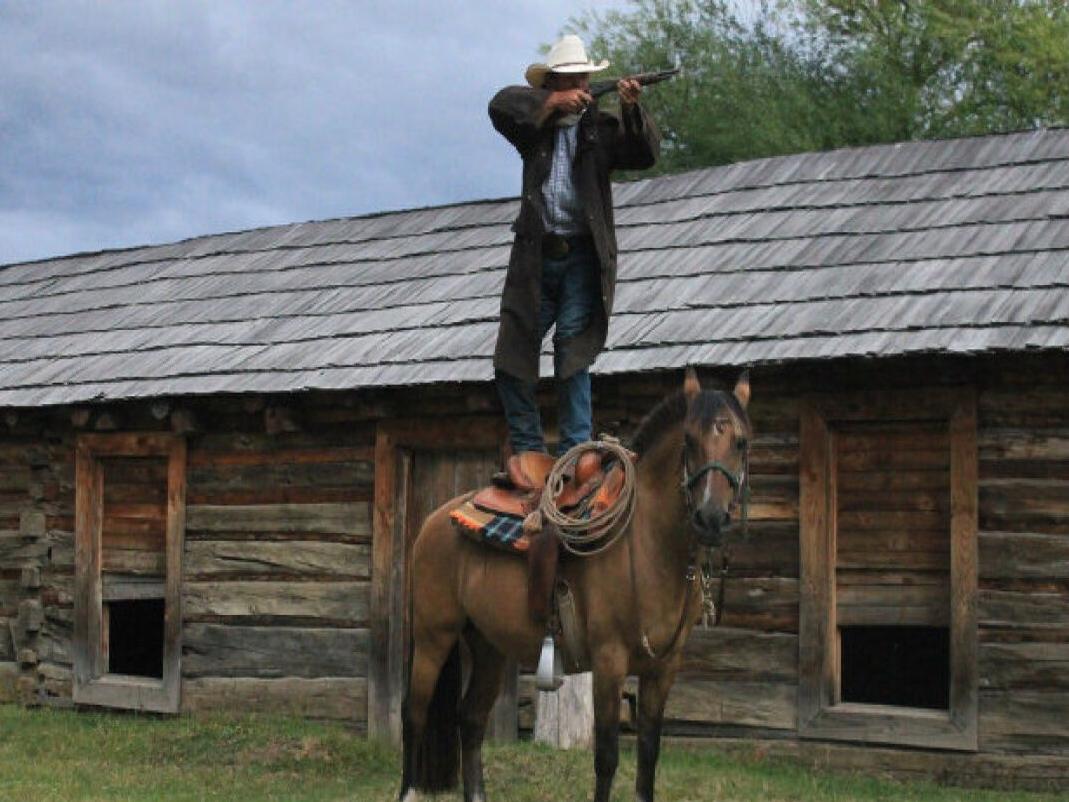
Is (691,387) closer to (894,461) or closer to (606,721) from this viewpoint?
(606,721)

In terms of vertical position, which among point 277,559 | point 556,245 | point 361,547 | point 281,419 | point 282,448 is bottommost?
point 277,559

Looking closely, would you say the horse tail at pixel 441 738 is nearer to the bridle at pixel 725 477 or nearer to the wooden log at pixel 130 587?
the bridle at pixel 725 477

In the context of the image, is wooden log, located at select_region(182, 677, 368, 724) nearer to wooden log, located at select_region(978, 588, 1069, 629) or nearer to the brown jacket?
wooden log, located at select_region(978, 588, 1069, 629)

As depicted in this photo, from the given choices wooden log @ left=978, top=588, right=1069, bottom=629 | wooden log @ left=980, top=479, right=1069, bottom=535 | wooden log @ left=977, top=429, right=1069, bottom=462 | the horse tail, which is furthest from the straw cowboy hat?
wooden log @ left=978, top=588, right=1069, bottom=629

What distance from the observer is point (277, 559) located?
1348cm

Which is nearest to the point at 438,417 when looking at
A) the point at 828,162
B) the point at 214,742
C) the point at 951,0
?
the point at 214,742

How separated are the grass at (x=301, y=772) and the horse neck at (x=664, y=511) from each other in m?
2.33

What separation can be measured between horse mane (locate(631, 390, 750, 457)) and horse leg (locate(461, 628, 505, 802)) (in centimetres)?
148

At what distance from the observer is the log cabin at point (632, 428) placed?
34.2 ft

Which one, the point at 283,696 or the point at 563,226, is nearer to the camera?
the point at 563,226

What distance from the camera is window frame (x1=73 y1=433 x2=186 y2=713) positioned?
14.0 m

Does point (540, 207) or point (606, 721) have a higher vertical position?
point (540, 207)

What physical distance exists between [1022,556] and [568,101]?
14.0 feet

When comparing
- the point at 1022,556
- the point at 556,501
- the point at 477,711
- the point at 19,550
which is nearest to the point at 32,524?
the point at 19,550
